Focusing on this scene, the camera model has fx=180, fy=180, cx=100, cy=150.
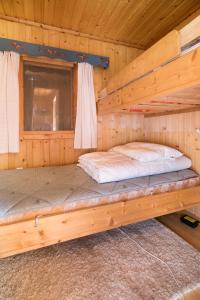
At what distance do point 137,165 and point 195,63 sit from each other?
915mm

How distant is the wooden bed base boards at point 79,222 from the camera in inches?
43.2

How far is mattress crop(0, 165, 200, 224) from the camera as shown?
3.79ft

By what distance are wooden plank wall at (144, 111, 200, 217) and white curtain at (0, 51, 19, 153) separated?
1.84 metres

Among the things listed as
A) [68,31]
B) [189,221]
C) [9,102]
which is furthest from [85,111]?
[189,221]

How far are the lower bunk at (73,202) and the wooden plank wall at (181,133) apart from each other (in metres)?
0.31

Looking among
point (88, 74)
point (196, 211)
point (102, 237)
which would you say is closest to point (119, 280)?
point (102, 237)

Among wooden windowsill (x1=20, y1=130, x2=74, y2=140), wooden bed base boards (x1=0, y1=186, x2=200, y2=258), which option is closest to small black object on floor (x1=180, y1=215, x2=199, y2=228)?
wooden bed base boards (x1=0, y1=186, x2=200, y2=258)

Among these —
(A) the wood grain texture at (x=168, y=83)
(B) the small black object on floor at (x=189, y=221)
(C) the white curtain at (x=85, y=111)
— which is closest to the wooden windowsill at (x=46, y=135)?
(C) the white curtain at (x=85, y=111)

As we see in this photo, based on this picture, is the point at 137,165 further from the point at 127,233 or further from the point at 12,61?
the point at 12,61

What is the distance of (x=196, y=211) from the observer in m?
1.99

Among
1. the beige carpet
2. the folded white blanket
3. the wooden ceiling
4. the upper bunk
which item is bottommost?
the beige carpet

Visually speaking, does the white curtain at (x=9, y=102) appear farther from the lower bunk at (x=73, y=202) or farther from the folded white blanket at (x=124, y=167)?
the folded white blanket at (x=124, y=167)

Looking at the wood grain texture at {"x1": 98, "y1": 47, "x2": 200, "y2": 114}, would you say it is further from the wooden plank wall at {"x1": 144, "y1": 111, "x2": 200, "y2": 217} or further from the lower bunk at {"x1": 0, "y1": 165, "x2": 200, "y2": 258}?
the lower bunk at {"x1": 0, "y1": 165, "x2": 200, "y2": 258}

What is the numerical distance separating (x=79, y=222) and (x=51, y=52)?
6.28ft
